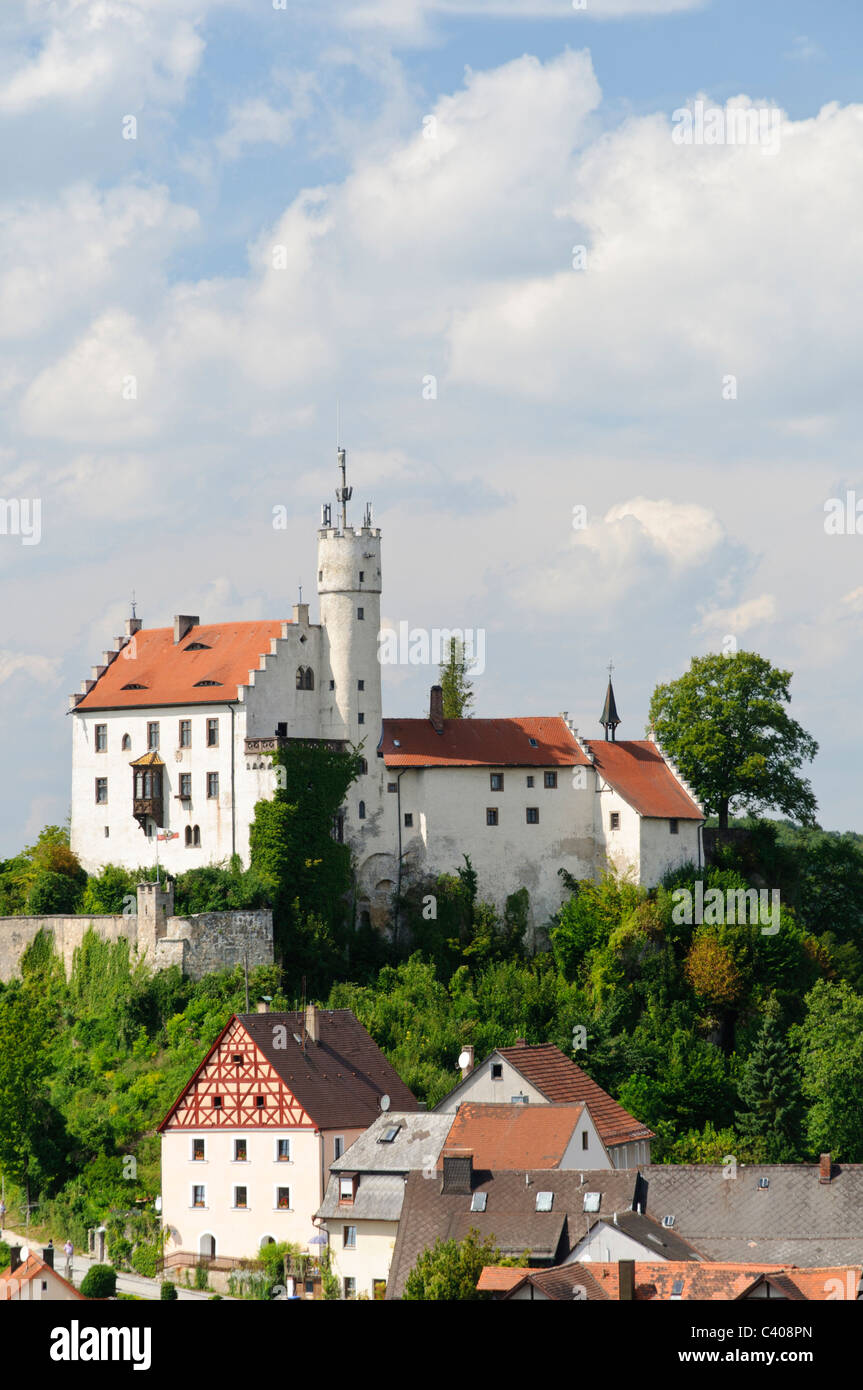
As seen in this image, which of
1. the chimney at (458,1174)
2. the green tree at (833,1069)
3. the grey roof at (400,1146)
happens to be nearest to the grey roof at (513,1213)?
the chimney at (458,1174)

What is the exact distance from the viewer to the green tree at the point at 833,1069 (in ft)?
199

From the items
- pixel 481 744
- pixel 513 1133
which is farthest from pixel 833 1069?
pixel 481 744

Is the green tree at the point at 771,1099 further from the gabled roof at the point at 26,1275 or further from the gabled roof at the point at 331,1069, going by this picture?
the gabled roof at the point at 26,1275

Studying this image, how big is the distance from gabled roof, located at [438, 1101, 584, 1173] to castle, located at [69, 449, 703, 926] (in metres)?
15.3

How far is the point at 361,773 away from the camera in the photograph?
66.7m

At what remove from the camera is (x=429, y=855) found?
66.9 metres

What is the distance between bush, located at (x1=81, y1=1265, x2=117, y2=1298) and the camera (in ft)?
148

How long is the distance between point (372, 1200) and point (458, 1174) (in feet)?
8.89

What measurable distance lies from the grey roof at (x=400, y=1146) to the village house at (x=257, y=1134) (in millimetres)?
1393

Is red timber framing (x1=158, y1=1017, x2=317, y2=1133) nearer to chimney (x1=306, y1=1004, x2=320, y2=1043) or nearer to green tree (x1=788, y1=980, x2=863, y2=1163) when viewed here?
chimney (x1=306, y1=1004, x2=320, y2=1043)

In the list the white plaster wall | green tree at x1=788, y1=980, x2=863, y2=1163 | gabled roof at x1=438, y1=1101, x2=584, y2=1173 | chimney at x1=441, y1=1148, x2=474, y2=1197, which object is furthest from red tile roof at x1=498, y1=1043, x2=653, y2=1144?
chimney at x1=441, y1=1148, x2=474, y2=1197

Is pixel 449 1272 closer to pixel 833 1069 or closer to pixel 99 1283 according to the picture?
pixel 99 1283
